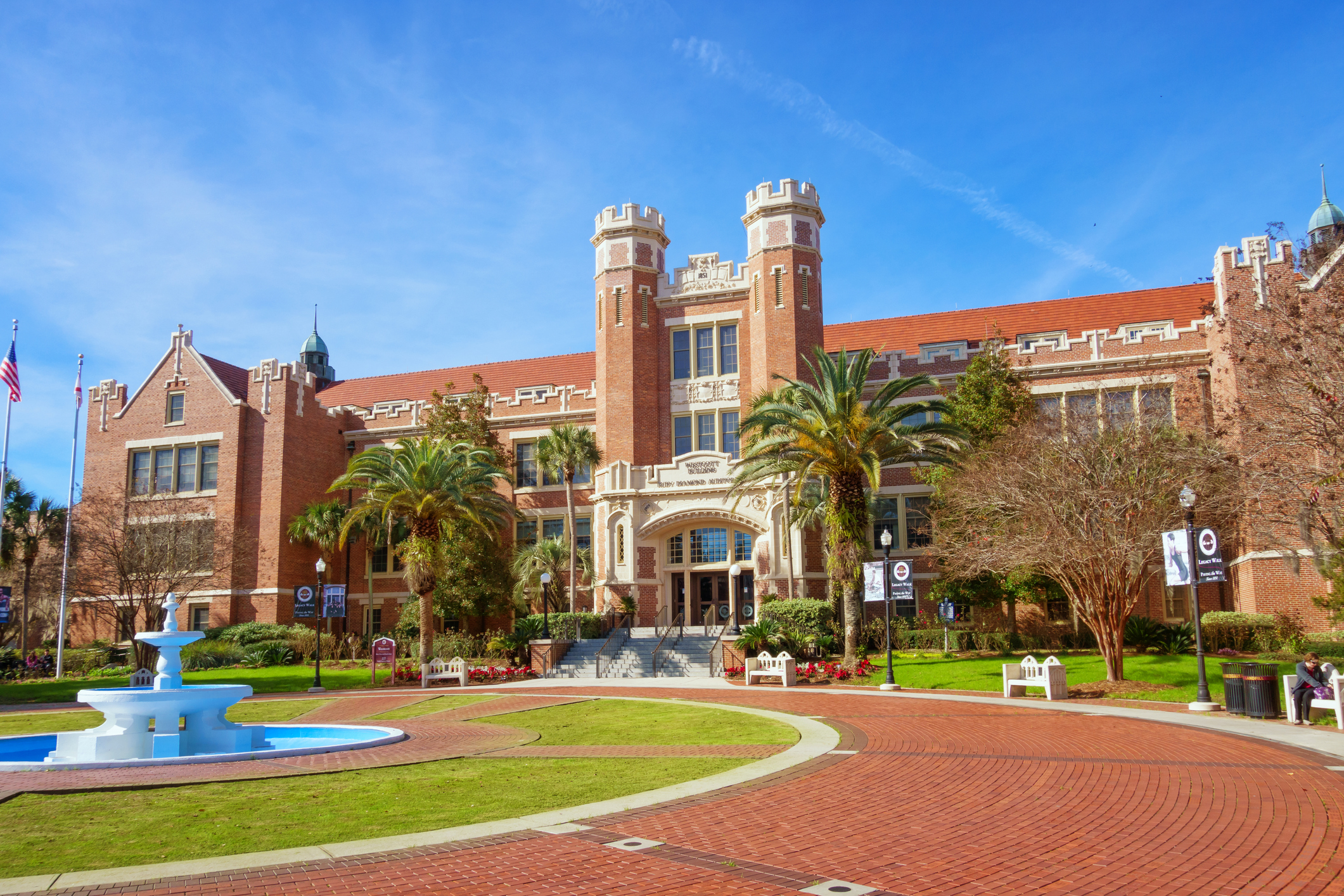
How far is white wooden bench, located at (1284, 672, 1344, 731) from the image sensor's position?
1486cm

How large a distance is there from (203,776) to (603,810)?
558 cm

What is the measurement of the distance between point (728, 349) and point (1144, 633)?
19.3 metres

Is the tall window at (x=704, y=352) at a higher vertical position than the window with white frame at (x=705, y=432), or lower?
higher

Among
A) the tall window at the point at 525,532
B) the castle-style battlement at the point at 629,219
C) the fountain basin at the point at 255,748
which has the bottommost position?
the fountain basin at the point at 255,748

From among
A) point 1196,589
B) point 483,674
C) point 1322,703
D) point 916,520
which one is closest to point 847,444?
point 1196,589

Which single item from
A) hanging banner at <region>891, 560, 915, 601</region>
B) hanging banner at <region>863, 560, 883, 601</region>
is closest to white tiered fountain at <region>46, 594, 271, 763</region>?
hanging banner at <region>863, 560, 883, 601</region>

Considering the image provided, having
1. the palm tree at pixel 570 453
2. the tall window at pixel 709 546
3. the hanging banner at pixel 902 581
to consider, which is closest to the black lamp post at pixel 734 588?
the tall window at pixel 709 546

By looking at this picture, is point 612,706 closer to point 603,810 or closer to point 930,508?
point 603,810

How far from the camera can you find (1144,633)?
97.9 ft

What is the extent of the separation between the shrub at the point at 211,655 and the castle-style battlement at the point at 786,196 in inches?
1068

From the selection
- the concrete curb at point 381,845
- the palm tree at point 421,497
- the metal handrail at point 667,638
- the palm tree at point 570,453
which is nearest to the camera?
the concrete curb at point 381,845

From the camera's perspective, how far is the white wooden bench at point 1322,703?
1486 cm

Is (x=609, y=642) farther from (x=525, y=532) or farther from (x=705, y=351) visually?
(x=705, y=351)

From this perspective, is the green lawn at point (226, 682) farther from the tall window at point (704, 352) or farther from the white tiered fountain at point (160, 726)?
the tall window at point (704, 352)
